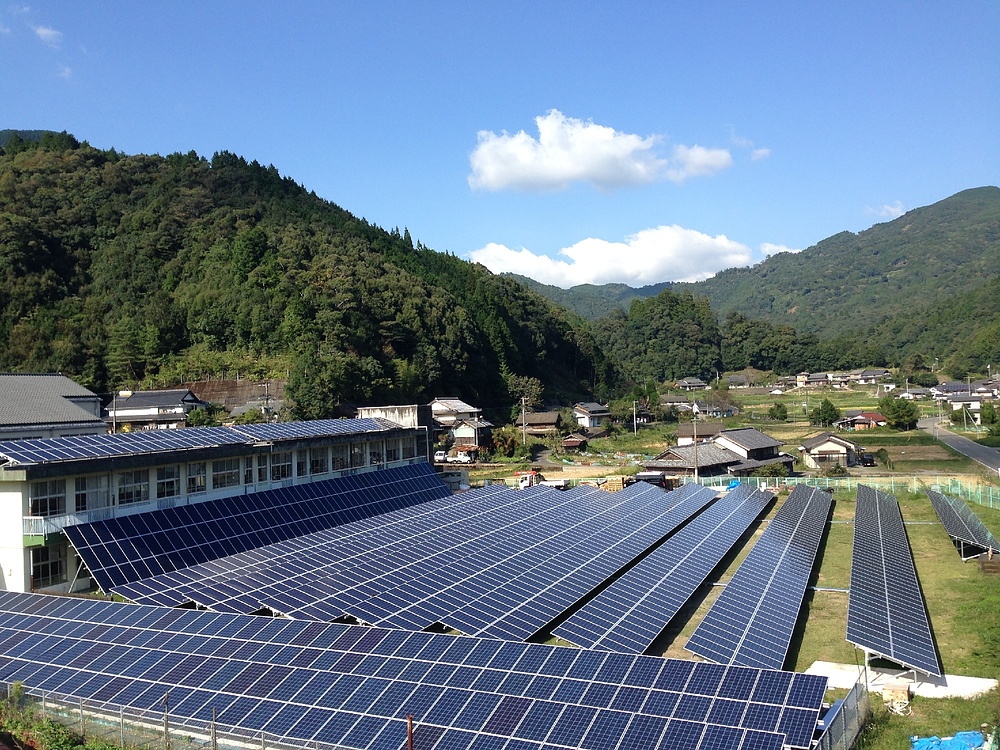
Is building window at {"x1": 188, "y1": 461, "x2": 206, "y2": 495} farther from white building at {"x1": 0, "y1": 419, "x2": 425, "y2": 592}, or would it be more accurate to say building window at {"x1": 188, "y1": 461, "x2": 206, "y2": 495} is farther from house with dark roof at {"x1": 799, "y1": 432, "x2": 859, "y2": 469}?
house with dark roof at {"x1": 799, "y1": 432, "x2": 859, "y2": 469}

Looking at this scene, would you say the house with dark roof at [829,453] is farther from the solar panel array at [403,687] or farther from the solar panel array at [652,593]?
the solar panel array at [403,687]

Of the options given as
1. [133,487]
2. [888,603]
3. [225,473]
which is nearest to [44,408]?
[225,473]

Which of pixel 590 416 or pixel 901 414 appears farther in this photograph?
pixel 590 416

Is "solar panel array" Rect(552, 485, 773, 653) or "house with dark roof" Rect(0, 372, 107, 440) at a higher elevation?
"house with dark roof" Rect(0, 372, 107, 440)

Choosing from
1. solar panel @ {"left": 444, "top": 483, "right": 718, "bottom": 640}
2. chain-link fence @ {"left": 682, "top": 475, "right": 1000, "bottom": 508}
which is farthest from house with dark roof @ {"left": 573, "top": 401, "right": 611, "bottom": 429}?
solar panel @ {"left": 444, "top": 483, "right": 718, "bottom": 640}

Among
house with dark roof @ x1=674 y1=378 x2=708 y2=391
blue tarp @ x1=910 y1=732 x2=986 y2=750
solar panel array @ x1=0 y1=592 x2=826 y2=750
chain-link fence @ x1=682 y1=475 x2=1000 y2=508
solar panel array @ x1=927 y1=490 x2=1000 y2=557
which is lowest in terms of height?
chain-link fence @ x1=682 y1=475 x2=1000 y2=508

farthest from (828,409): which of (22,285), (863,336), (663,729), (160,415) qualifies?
(863,336)

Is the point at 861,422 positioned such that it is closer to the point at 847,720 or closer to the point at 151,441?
the point at 151,441
